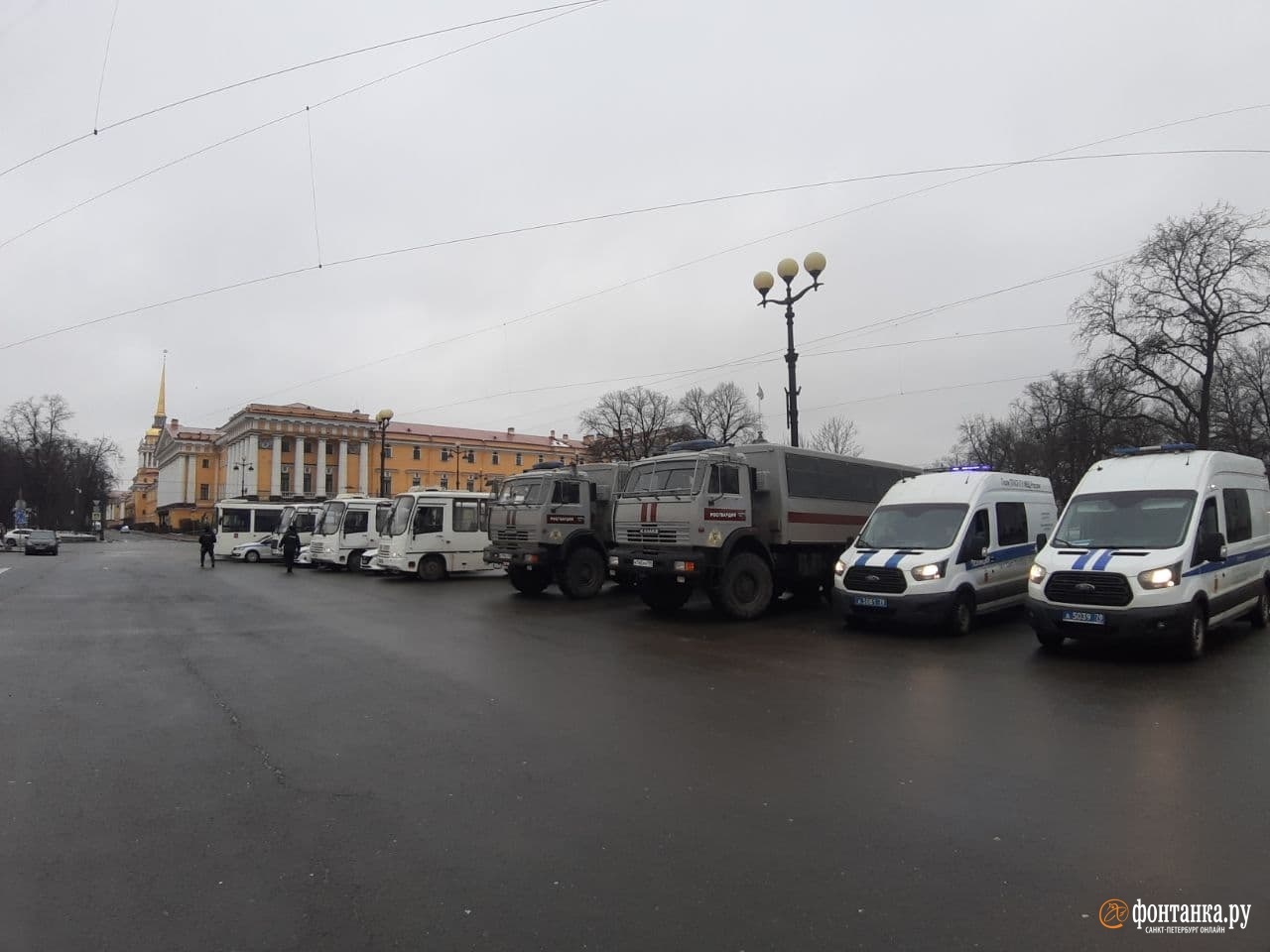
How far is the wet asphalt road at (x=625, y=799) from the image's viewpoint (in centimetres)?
329

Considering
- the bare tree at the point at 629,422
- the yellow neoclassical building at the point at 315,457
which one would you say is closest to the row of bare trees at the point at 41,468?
the yellow neoclassical building at the point at 315,457

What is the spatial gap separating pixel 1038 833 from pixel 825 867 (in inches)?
53.9

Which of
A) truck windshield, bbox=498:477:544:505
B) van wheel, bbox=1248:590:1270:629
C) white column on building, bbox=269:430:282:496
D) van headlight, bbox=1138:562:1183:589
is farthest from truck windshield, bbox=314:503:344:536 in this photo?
white column on building, bbox=269:430:282:496

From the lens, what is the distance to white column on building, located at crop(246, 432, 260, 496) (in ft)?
287

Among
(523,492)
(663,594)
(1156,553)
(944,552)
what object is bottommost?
(663,594)

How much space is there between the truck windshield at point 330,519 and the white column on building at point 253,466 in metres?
67.2

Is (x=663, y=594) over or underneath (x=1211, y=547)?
underneath

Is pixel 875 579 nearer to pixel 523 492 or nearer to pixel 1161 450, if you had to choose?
pixel 1161 450

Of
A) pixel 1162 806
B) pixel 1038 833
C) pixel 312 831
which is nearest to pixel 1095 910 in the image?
pixel 1038 833

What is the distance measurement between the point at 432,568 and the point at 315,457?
3062 inches

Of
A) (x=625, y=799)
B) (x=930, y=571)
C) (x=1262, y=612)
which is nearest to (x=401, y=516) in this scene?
(x=930, y=571)

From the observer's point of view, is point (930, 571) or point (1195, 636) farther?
point (930, 571)

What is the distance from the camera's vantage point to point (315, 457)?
305 feet

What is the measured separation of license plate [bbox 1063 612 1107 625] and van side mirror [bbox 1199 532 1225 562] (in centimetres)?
152
